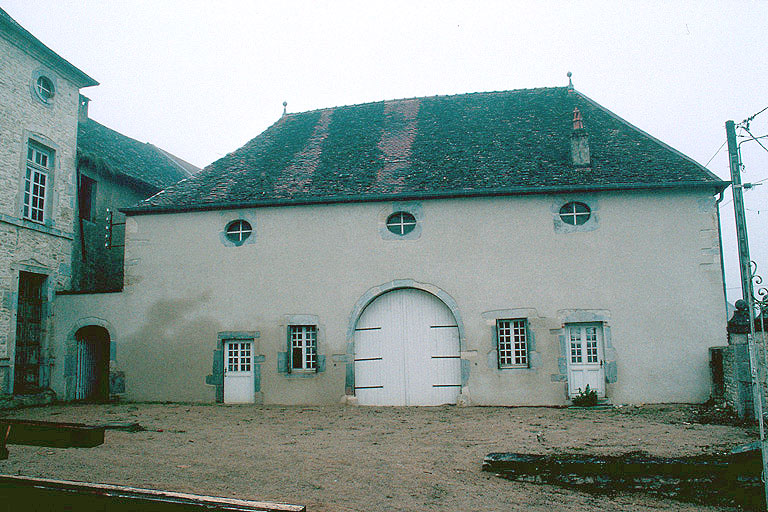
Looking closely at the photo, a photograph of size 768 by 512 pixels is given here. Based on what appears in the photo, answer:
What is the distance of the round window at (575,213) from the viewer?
1132cm

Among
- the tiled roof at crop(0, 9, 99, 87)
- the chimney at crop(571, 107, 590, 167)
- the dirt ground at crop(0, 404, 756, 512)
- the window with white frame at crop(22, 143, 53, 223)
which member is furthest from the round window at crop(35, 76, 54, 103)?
the chimney at crop(571, 107, 590, 167)

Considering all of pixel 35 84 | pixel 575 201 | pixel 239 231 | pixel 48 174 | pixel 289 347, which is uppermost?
pixel 35 84

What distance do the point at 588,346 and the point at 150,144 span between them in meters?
16.6

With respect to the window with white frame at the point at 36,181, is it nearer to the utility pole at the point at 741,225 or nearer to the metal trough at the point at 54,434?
the metal trough at the point at 54,434

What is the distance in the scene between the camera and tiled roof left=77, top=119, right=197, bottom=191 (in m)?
14.1

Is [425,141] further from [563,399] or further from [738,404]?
[738,404]

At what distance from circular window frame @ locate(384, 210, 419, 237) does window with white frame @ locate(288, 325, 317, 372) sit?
8.74ft

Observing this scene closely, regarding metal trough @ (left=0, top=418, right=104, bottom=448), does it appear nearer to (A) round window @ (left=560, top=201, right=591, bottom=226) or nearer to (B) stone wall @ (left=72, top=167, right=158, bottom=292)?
(A) round window @ (left=560, top=201, right=591, bottom=226)

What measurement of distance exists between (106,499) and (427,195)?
32.1 ft

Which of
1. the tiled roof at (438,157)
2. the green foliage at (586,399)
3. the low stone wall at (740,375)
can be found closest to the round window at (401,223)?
the tiled roof at (438,157)

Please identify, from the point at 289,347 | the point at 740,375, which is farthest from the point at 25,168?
the point at 740,375

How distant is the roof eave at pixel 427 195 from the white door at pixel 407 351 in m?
2.03

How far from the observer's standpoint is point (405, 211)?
11656mm

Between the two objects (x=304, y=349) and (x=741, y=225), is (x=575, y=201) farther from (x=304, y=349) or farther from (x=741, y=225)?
(x=304, y=349)
